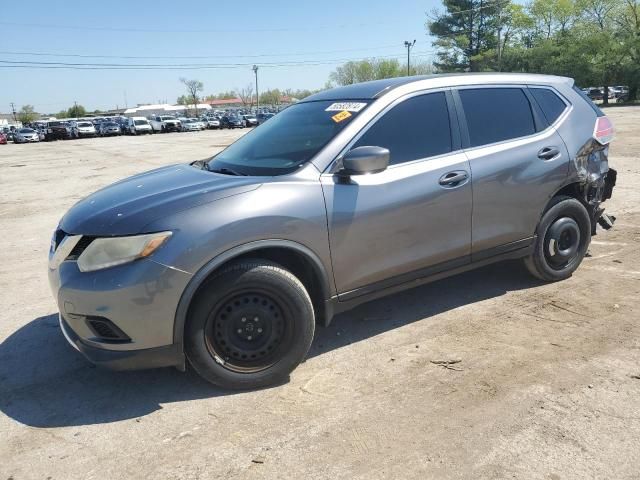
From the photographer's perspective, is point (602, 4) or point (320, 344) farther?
point (602, 4)

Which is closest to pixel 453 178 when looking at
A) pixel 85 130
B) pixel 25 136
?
pixel 25 136

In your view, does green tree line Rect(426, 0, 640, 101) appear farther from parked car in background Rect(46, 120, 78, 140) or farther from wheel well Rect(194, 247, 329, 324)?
wheel well Rect(194, 247, 329, 324)

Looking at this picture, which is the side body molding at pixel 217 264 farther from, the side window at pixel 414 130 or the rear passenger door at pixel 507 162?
the rear passenger door at pixel 507 162

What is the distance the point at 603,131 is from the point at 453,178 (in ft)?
6.40

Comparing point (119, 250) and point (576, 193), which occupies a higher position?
point (119, 250)

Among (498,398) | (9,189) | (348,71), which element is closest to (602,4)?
(348,71)

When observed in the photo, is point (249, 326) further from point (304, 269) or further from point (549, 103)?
point (549, 103)

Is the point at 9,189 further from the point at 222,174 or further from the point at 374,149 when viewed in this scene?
the point at 374,149

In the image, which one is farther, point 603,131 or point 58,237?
point 603,131

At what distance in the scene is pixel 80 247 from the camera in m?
2.93

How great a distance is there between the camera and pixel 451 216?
3.72 m

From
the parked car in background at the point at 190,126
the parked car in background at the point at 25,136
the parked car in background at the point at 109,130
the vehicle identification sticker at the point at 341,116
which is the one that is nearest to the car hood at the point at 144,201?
the vehicle identification sticker at the point at 341,116

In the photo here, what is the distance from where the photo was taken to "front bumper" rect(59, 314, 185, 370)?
2.82 meters

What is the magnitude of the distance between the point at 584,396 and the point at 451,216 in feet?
4.66
